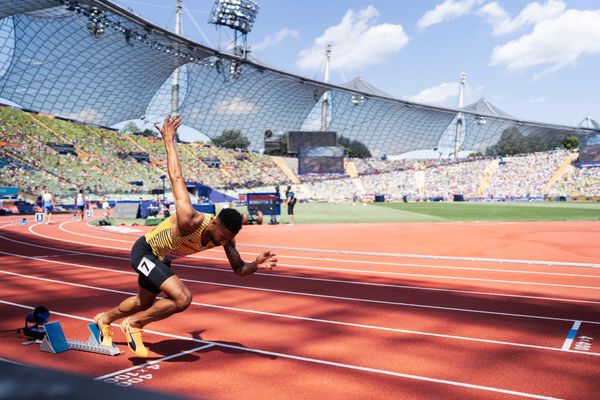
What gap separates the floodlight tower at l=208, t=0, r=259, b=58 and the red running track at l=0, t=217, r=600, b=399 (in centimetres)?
4796

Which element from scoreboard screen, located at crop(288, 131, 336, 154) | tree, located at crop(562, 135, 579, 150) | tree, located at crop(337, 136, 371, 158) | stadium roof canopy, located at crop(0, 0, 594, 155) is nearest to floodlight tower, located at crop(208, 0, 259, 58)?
stadium roof canopy, located at crop(0, 0, 594, 155)

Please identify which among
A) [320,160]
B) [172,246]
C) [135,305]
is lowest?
[135,305]

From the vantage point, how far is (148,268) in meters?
4.57

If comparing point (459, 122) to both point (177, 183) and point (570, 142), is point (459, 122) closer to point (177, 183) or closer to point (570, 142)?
point (570, 142)

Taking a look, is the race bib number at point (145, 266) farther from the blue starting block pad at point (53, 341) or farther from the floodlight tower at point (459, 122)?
the floodlight tower at point (459, 122)

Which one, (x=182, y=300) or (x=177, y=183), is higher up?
(x=177, y=183)

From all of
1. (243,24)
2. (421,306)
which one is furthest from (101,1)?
(421,306)

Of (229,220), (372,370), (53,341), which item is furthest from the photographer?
(53,341)

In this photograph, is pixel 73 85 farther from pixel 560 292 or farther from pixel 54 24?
pixel 560 292

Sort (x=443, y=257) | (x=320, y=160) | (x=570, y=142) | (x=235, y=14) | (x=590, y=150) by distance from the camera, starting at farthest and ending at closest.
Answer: (x=570, y=142) → (x=320, y=160) → (x=590, y=150) → (x=235, y=14) → (x=443, y=257)

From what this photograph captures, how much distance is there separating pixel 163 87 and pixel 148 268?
71827 millimetres

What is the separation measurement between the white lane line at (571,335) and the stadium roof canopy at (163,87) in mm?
42736

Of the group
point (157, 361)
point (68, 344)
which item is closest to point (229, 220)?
point (157, 361)

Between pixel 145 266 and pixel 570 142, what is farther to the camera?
pixel 570 142
